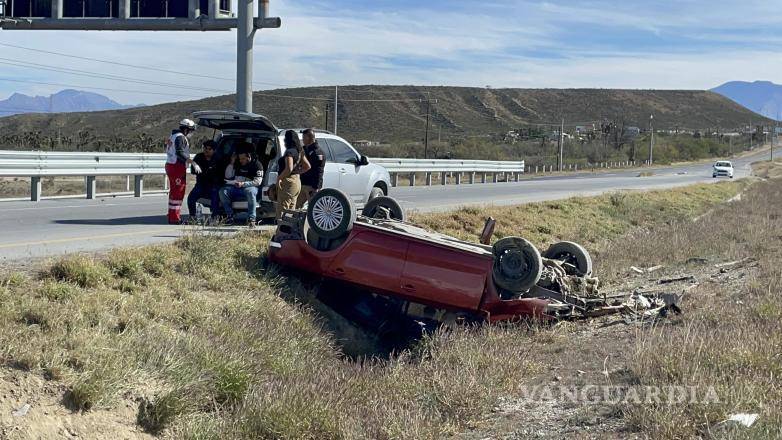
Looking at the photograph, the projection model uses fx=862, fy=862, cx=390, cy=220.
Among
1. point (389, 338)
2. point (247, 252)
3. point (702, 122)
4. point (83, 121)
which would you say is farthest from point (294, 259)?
point (702, 122)

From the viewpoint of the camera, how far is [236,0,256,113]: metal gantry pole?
1922 centimetres

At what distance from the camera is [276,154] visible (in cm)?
1330

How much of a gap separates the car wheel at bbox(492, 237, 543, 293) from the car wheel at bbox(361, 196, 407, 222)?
2729mm

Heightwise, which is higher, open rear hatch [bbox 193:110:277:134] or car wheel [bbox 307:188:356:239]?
open rear hatch [bbox 193:110:277:134]

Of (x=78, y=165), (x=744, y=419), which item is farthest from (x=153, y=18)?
(x=744, y=419)

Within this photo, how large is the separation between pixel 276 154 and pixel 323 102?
4287 inches

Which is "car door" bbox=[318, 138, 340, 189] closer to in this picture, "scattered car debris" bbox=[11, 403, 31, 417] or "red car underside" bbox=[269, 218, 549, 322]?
"red car underside" bbox=[269, 218, 549, 322]

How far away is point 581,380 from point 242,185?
7456 millimetres

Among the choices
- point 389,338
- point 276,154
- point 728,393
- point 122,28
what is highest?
point 122,28

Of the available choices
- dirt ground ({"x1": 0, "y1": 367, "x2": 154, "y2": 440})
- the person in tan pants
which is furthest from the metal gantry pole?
dirt ground ({"x1": 0, "y1": 367, "x2": 154, "y2": 440})

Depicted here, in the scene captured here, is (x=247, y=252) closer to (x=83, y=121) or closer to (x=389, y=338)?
(x=389, y=338)

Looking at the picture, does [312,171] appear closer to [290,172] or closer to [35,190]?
[290,172]

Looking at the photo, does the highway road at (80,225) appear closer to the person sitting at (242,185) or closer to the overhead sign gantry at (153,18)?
the person sitting at (242,185)

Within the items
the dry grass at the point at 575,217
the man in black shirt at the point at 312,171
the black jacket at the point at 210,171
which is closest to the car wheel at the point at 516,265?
the man in black shirt at the point at 312,171
